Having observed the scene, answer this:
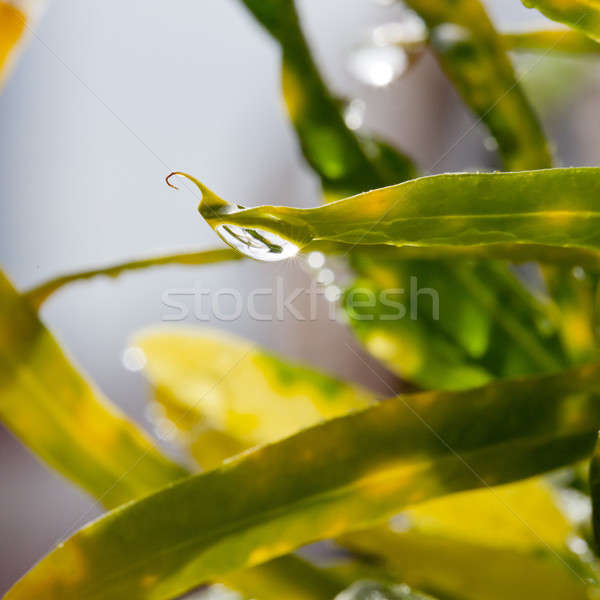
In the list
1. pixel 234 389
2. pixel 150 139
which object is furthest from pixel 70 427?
pixel 150 139

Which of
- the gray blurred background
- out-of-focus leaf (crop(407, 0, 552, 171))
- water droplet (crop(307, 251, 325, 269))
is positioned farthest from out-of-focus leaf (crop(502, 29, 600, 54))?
the gray blurred background

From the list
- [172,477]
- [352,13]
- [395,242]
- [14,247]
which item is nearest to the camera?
[395,242]

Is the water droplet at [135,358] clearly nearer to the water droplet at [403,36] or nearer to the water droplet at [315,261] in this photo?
the water droplet at [315,261]

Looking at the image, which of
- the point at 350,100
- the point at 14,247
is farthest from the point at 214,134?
Answer: the point at 350,100

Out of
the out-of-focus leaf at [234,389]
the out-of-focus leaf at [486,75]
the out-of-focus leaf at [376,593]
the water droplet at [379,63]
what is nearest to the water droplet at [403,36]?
the water droplet at [379,63]

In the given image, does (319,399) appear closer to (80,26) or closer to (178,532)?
(178,532)

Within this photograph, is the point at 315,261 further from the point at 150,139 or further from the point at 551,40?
the point at 150,139

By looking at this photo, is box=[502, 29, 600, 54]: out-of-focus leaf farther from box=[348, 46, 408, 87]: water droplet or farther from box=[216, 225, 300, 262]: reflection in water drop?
box=[216, 225, 300, 262]: reflection in water drop
